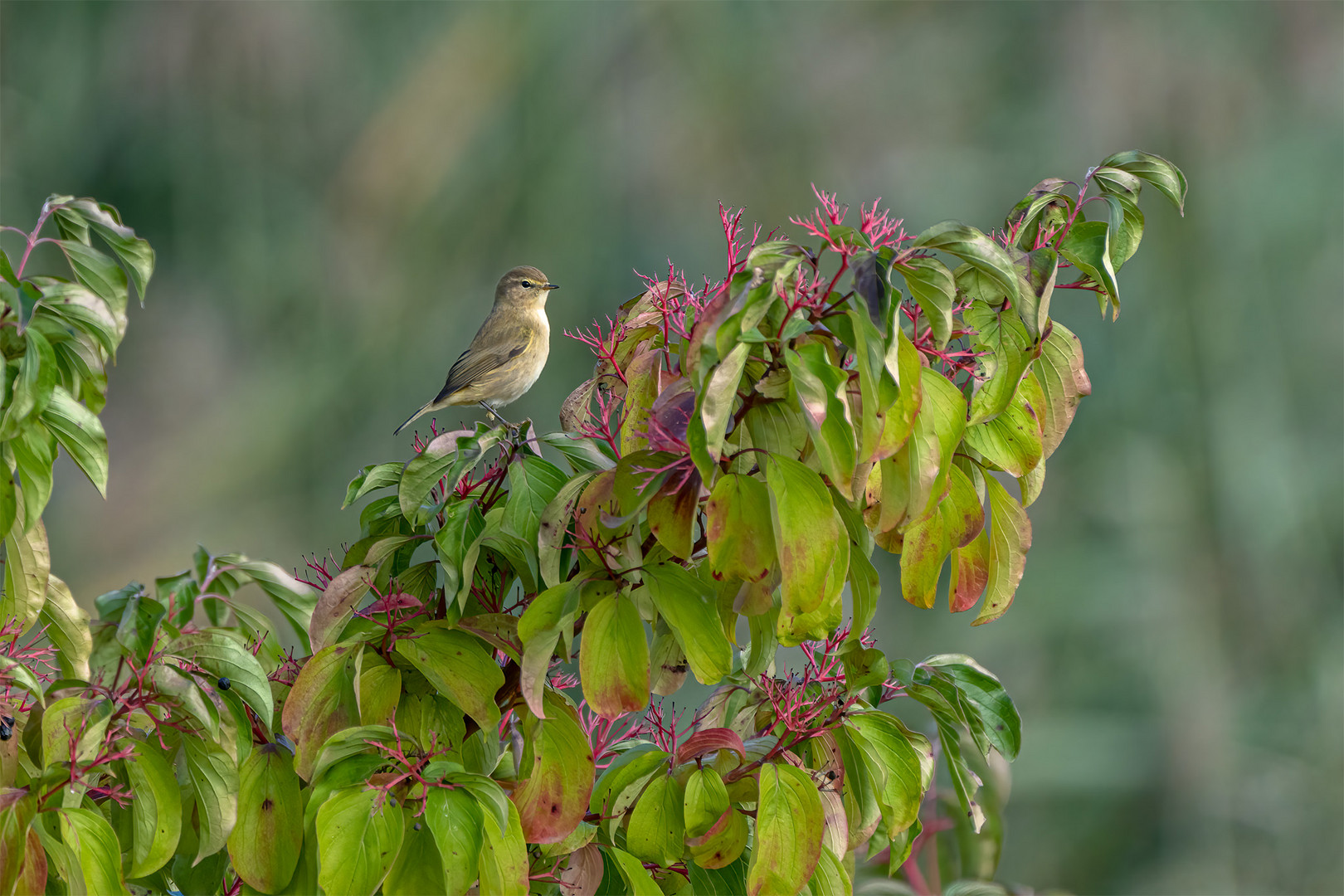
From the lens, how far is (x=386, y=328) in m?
3.82

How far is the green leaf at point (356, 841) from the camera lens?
21.2 inches

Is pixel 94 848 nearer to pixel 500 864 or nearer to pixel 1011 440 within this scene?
pixel 500 864

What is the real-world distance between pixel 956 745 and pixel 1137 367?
301cm

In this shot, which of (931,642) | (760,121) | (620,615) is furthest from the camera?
Answer: (760,121)

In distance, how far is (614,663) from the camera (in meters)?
0.59

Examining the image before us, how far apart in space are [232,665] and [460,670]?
0.12 meters

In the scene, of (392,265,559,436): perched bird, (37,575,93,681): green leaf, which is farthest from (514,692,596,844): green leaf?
(392,265,559,436): perched bird

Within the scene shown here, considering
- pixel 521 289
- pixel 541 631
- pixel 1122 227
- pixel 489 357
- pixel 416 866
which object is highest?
pixel 521 289

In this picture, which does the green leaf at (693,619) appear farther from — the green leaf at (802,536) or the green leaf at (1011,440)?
the green leaf at (1011,440)

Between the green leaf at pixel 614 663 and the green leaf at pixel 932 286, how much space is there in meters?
0.20

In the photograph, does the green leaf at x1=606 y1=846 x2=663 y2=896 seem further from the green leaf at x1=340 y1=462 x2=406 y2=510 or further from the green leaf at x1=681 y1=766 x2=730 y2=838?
the green leaf at x1=340 y1=462 x2=406 y2=510

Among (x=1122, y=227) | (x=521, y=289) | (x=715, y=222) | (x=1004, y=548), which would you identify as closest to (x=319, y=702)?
(x=1004, y=548)

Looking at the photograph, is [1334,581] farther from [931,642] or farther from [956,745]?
[956,745]

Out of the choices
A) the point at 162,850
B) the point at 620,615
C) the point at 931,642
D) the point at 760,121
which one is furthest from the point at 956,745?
the point at 760,121
